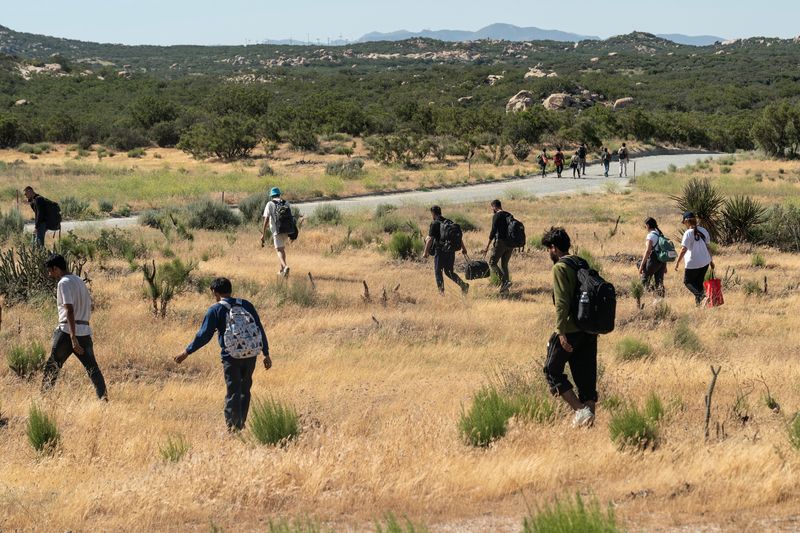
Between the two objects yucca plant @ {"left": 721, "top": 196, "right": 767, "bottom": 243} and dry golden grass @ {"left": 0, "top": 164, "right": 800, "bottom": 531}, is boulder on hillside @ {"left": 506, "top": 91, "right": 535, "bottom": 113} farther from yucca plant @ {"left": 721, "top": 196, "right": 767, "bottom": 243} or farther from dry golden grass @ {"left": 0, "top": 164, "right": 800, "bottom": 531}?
dry golden grass @ {"left": 0, "top": 164, "right": 800, "bottom": 531}

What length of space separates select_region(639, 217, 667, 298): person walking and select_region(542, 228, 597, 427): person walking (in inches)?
250

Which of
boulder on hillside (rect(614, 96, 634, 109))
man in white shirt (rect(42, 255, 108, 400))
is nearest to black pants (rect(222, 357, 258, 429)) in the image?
man in white shirt (rect(42, 255, 108, 400))

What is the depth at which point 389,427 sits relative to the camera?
7363mm

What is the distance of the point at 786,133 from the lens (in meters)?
50.4

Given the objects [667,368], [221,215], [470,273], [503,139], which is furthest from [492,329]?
[503,139]

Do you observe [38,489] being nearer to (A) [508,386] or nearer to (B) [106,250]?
(A) [508,386]

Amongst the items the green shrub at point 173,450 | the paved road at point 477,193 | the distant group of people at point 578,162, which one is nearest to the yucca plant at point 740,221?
the paved road at point 477,193

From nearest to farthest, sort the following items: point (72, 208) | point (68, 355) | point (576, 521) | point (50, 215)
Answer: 1. point (576, 521)
2. point (68, 355)
3. point (50, 215)
4. point (72, 208)

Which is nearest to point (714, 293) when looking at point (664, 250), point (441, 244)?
point (664, 250)

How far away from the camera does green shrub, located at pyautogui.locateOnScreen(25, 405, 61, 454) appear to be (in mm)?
7137

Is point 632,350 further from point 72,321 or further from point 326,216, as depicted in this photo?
point 326,216

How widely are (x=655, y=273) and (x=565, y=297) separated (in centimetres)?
746

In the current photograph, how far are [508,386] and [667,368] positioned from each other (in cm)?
234

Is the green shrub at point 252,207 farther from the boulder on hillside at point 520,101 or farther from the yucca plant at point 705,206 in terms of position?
the boulder on hillside at point 520,101
